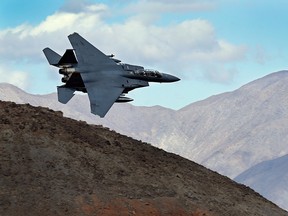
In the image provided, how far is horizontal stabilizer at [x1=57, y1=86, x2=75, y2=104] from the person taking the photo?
51.8 metres

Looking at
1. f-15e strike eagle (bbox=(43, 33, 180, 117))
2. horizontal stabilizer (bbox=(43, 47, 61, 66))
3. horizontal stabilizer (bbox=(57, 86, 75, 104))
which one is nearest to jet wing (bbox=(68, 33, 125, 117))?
f-15e strike eagle (bbox=(43, 33, 180, 117))

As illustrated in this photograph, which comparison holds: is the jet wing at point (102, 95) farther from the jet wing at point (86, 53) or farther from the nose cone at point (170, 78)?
the nose cone at point (170, 78)

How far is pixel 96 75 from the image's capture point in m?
53.8

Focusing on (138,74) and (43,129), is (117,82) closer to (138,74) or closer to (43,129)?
(138,74)

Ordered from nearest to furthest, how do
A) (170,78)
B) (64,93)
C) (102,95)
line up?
(102,95)
(64,93)
(170,78)

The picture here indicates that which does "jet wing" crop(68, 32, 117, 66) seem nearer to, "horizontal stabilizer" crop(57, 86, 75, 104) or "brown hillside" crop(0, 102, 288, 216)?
"horizontal stabilizer" crop(57, 86, 75, 104)

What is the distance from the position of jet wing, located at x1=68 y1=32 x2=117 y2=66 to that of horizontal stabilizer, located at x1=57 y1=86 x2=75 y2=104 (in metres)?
2.92

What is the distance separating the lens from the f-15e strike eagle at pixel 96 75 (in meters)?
52.0

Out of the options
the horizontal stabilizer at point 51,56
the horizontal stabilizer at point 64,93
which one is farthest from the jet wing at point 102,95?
the horizontal stabilizer at point 51,56

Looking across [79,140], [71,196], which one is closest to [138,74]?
[79,140]

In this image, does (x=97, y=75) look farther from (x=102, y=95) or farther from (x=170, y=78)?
(x=170, y=78)

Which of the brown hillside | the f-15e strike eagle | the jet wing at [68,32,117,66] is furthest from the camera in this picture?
the jet wing at [68,32,117,66]

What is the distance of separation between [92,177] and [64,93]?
6.45 metres

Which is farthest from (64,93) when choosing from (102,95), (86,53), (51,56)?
(51,56)
